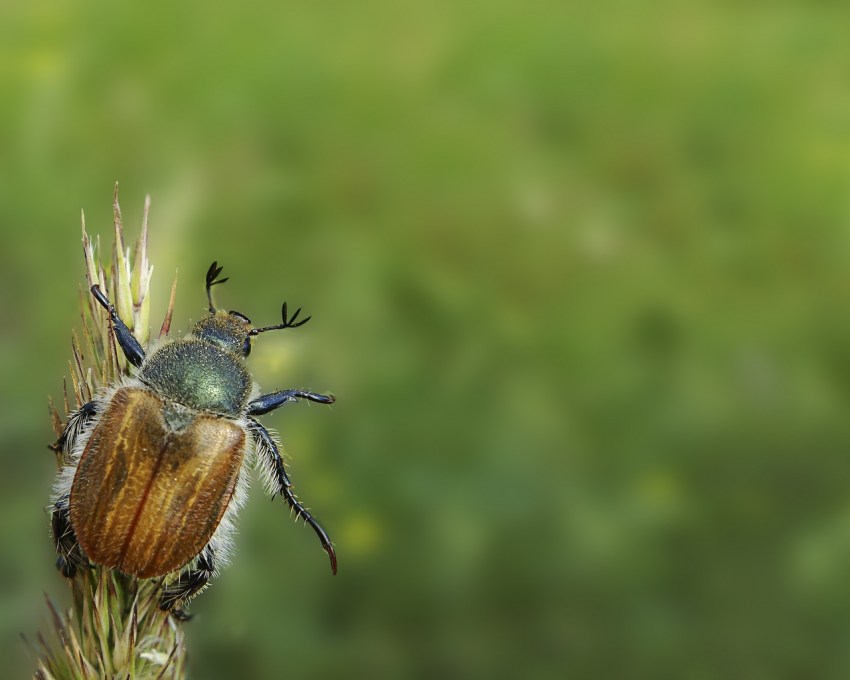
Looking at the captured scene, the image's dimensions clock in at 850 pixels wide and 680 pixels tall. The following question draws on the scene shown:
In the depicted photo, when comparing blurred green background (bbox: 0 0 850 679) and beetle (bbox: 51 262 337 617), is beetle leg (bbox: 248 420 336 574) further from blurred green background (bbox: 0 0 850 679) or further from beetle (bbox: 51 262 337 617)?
blurred green background (bbox: 0 0 850 679)

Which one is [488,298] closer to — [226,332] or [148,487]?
[226,332]

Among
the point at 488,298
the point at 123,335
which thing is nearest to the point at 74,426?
the point at 123,335

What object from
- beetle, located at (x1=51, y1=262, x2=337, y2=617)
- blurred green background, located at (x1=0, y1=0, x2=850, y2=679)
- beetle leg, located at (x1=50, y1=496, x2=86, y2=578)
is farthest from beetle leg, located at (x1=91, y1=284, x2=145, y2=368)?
blurred green background, located at (x1=0, y1=0, x2=850, y2=679)

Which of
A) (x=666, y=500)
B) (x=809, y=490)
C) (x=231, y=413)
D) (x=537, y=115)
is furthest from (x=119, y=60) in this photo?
(x=809, y=490)

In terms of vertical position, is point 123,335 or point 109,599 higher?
point 123,335

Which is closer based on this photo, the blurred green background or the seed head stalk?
the seed head stalk

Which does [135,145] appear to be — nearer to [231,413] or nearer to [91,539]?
[231,413]

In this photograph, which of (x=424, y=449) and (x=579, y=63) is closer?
(x=424, y=449)
